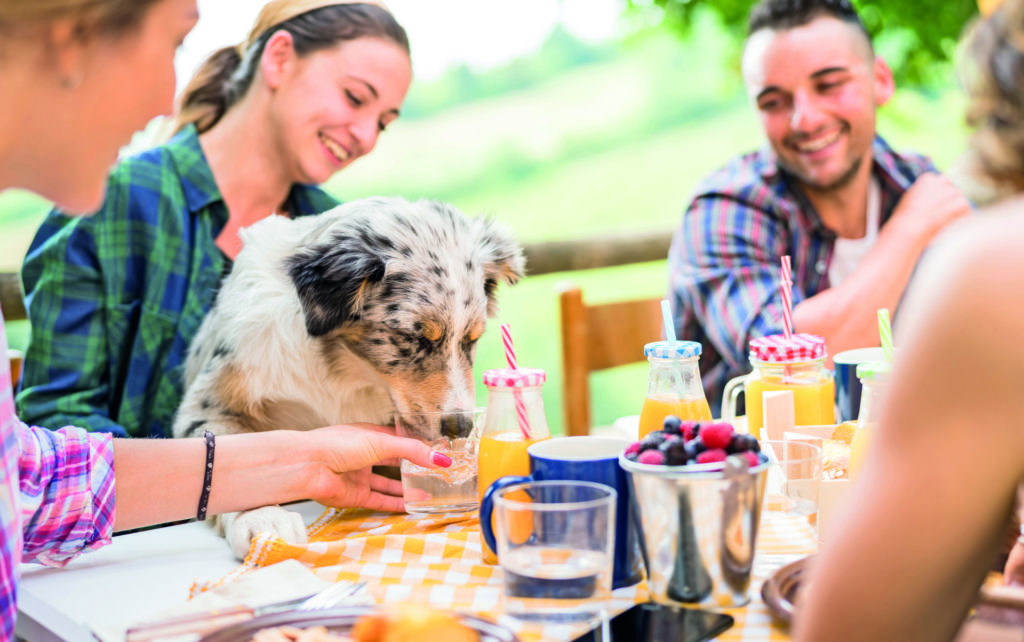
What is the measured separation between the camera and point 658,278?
1219 centimetres

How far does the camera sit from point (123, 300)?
89.0 inches

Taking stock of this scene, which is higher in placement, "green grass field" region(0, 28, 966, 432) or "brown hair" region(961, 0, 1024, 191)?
"green grass field" region(0, 28, 966, 432)

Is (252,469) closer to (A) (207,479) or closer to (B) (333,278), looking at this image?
(A) (207,479)

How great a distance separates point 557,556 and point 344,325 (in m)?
1.10

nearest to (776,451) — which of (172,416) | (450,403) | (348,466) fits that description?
(348,466)

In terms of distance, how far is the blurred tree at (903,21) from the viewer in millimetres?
4438

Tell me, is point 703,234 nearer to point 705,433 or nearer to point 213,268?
point 213,268

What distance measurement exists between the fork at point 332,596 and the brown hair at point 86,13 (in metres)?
0.68

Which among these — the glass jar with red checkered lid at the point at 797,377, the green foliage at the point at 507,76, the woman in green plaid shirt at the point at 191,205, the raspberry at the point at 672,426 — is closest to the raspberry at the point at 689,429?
the raspberry at the point at 672,426

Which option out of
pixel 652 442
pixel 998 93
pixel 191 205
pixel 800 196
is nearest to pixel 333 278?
pixel 191 205

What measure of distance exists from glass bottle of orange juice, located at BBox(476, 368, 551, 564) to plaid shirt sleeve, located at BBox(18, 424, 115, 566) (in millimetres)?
572

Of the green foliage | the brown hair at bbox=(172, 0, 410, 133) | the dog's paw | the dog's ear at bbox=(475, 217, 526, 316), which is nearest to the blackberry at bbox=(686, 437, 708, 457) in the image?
the dog's paw

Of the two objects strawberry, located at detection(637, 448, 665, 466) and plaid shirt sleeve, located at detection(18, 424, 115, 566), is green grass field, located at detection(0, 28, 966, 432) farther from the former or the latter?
strawberry, located at detection(637, 448, 665, 466)

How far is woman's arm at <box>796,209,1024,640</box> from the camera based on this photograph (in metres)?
0.67
